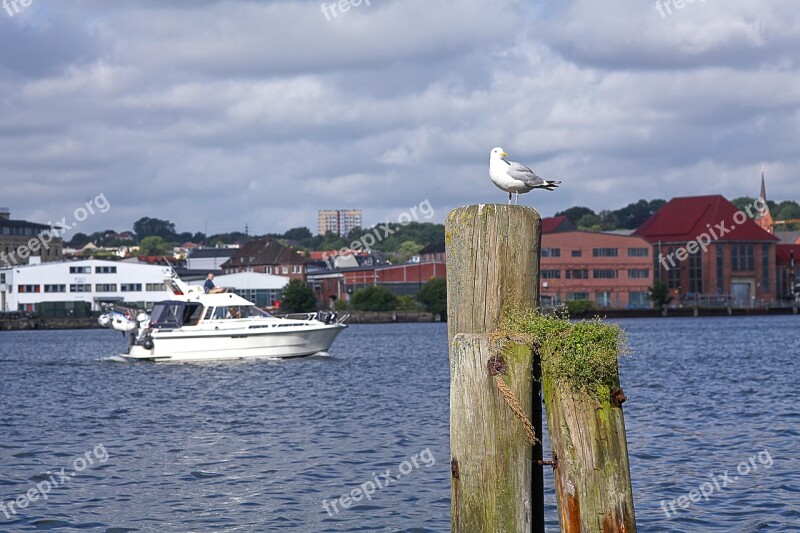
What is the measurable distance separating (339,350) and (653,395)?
3571cm

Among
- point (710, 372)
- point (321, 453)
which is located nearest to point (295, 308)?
point (710, 372)

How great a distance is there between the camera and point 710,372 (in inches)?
1711

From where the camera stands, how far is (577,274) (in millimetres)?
145375

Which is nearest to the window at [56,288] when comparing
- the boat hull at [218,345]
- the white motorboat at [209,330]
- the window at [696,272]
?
the window at [696,272]

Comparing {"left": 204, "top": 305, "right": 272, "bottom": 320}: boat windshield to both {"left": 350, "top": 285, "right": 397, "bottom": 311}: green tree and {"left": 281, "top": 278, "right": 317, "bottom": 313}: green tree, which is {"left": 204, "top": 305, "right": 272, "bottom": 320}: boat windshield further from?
{"left": 350, "top": 285, "right": 397, "bottom": 311}: green tree

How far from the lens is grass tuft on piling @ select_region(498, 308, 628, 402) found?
8.39m

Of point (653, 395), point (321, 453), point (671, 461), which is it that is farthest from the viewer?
point (653, 395)

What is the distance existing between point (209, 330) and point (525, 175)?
40188 mm

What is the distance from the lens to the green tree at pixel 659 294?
145 meters

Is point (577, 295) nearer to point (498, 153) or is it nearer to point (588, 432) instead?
point (498, 153)

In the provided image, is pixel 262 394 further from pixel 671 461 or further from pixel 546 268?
pixel 546 268

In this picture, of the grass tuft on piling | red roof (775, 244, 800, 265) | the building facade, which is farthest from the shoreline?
Answer: the grass tuft on piling

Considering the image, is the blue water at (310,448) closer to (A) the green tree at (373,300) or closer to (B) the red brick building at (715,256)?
(A) the green tree at (373,300)

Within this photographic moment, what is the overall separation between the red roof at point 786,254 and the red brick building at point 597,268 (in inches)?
1278
